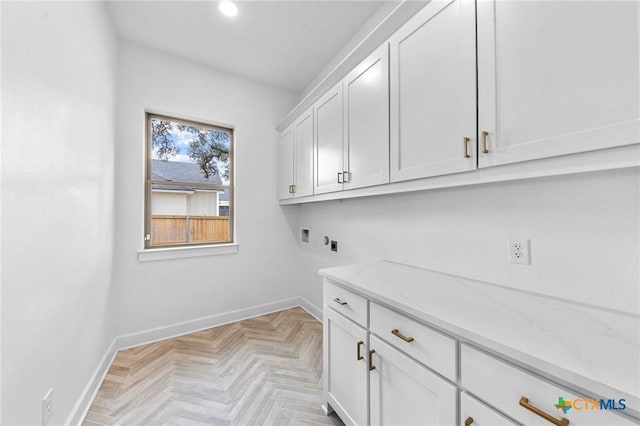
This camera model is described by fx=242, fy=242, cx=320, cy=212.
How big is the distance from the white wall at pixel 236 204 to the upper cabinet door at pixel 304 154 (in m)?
0.61

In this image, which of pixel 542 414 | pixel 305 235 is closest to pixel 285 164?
pixel 305 235

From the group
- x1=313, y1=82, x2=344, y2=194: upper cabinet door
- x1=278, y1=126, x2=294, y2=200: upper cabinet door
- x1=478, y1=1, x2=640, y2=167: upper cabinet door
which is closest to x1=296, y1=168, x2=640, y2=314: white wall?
x1=478, y1=1, x2=640, y2=167: upper cabinet door

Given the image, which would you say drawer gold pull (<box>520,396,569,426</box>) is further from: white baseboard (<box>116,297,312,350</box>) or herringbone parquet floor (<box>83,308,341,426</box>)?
white baseboard (<box>116,297,312,350</box>)

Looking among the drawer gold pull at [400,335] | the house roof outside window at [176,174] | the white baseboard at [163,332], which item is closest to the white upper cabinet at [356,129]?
the drawer gold pull at [400,335]

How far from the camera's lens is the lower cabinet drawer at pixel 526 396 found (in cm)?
53

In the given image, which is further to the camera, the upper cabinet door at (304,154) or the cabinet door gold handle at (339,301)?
the upper cabinet door at (304,154)

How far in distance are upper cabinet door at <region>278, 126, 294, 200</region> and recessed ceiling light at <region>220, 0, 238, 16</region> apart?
1.12m

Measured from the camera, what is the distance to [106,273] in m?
2.04

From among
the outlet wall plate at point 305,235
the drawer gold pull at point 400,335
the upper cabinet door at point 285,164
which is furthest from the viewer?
the outlet wall plate at point 305,235

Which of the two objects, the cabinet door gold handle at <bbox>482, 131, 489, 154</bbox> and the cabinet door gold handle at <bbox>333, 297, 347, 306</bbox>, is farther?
the cabinet door gold handle at <bbox>333, 297, 347, 306</bbox>

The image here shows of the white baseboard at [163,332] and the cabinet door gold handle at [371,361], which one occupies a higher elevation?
the cabinet door gold handle at [371,361]

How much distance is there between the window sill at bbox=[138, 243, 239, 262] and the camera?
2420mm

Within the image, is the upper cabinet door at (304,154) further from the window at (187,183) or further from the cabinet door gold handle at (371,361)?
the cabinet door gold handle at (371,361)

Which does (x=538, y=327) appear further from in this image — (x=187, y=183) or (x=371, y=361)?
(x=187, y=183)
